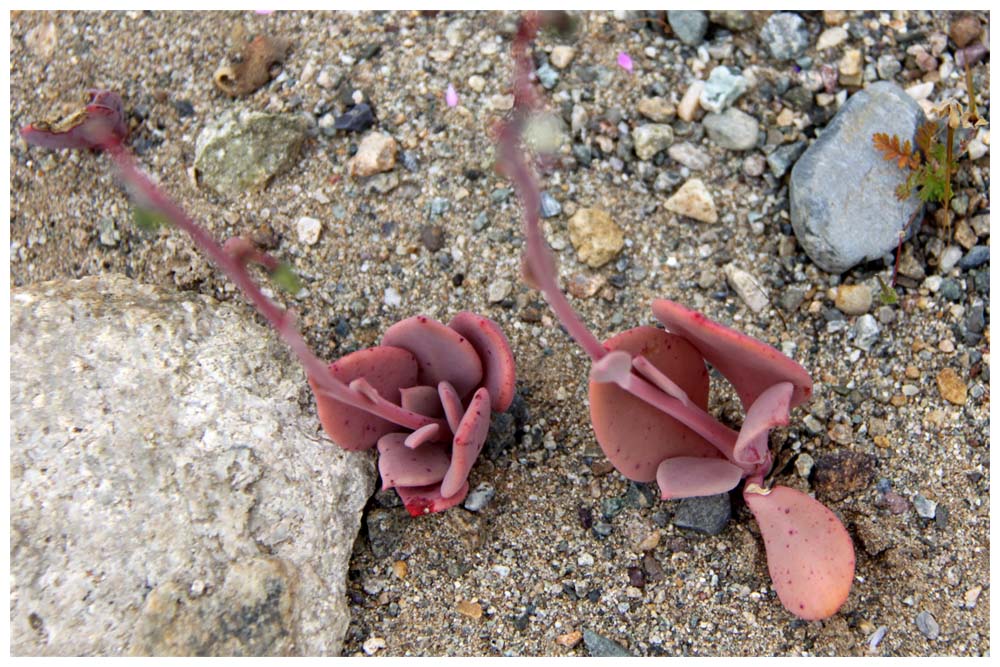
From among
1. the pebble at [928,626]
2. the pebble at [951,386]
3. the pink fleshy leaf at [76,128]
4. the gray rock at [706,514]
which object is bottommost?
the pebble at [928,626]

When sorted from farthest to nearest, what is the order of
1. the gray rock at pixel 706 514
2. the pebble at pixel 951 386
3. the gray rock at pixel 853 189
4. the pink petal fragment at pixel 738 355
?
the gray rock at pixel 853 189, the pebble at pixel 951 386, the gray rock at pixel 706 514, the pink petal fragment at pixel 738 355

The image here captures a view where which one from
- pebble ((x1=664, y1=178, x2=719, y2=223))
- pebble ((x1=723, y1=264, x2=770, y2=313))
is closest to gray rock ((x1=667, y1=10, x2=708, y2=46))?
pebble ((x1=664, y1=178, x2=719, y2=223))

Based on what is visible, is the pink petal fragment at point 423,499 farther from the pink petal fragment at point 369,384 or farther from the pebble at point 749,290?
the pebble at point 749,290

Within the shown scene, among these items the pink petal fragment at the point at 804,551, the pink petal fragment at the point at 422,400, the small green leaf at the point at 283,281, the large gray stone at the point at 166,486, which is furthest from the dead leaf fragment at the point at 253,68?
the pink petal fragment at the point at 804,551

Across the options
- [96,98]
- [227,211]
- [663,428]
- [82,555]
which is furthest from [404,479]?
Answer: [96,98]

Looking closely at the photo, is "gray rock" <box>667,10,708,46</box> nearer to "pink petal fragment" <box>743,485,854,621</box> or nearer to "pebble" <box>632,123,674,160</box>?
"pebble" <box>632,123,674,160</box>

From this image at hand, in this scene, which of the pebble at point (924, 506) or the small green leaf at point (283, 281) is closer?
the pebble at point (924, 506)
